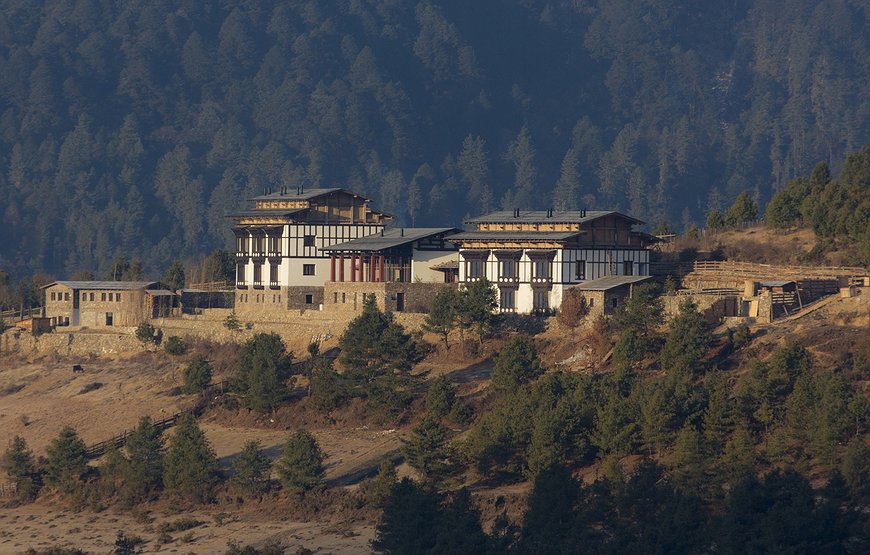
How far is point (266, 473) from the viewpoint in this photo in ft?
293

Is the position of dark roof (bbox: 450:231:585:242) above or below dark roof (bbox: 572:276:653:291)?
above

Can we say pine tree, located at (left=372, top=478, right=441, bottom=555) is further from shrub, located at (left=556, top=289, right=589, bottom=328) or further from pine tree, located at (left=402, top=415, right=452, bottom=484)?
shrub, located at (left=556, top=289, right=589, bottom=328)

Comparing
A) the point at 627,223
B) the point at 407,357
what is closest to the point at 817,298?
the point at 627,223

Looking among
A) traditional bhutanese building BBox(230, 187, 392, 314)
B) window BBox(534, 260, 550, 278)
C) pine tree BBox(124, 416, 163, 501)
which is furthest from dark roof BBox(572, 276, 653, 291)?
pine tree BBox(124, 416, 163, 501)

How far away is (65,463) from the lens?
93938 mm

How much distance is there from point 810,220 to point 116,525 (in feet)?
181

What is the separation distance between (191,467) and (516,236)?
99.9ft

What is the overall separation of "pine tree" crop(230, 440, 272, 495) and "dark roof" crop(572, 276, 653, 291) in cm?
2554

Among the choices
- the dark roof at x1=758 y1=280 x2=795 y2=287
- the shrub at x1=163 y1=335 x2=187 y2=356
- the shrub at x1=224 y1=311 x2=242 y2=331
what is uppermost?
the dark roof at x1=758 y1=280 x2=795 y2=287

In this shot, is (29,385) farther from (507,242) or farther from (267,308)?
(507,242)

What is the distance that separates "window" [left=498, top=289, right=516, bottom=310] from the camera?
111188 mm

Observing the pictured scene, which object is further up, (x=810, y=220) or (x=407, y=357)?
(x=810, y=220)

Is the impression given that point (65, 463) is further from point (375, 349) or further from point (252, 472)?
point (375, 349)

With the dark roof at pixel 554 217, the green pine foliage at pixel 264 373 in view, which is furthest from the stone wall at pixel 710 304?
the green pine foliage at pixel 264 373
